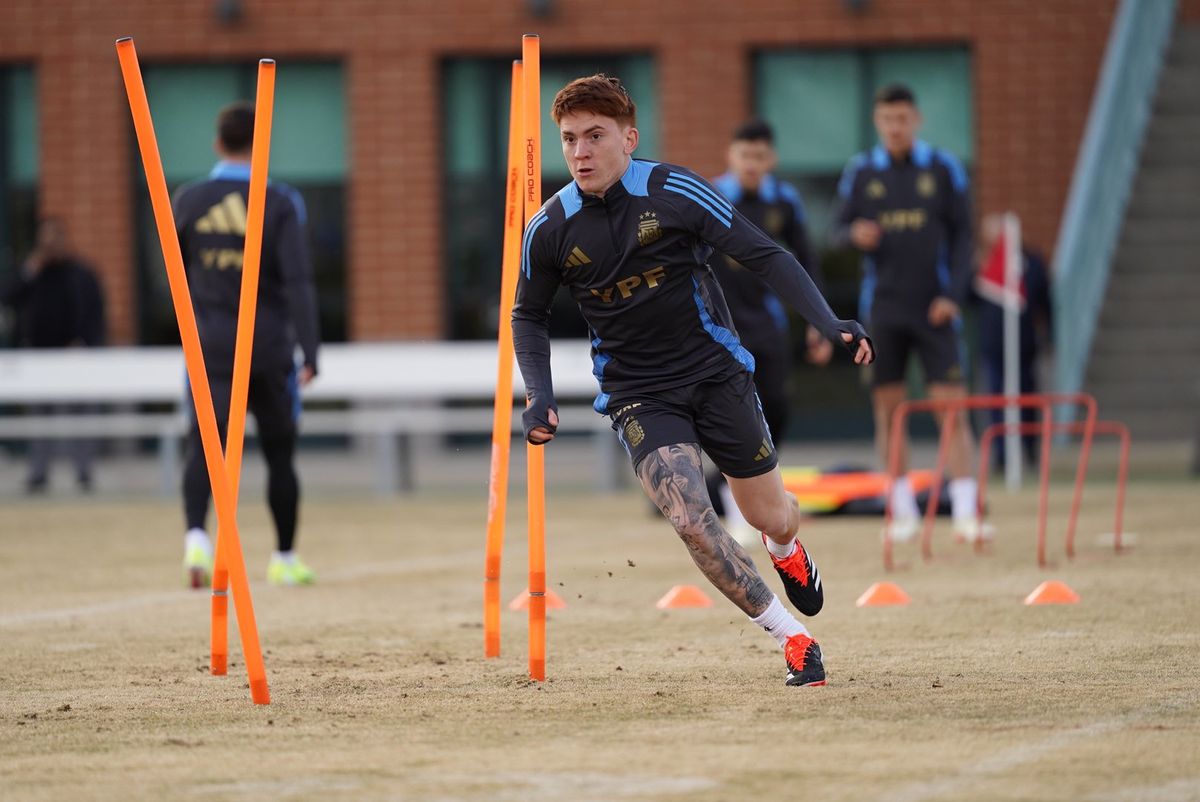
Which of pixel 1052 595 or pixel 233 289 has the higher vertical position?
pixel 233 289

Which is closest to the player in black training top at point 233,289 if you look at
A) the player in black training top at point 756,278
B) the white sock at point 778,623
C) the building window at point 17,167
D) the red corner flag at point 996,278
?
the player in black training top at point 756,278

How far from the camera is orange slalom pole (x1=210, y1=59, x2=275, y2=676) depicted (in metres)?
7.09

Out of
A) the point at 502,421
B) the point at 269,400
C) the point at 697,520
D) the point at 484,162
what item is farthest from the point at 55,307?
the point at 697,520

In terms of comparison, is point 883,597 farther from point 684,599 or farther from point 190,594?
point 190,594

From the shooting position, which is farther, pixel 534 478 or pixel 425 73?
pixel 425 73

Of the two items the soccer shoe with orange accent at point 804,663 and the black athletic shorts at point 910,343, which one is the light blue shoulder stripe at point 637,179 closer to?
the soccer shoe with orange accent at point 804,663

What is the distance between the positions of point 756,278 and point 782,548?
4975 millimetres

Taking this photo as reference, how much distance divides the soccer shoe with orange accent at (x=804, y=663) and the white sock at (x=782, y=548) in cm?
47

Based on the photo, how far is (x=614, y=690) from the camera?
6.69 m

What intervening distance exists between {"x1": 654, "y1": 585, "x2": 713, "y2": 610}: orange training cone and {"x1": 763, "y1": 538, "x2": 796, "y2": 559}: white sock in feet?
7.02

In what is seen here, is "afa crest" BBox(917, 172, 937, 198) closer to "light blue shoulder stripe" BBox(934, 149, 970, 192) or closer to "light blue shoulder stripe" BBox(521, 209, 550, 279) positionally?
"light blue shoulder stripe" BBox(934, 149, 970, 192)

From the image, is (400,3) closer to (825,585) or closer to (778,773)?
(825,585)

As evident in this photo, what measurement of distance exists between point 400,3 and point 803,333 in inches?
212

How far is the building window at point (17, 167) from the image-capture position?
75.9 feet
